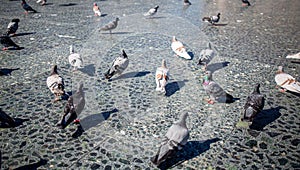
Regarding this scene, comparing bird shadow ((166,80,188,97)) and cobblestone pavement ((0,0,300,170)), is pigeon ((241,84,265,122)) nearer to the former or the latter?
cobblestone pavement ((0,0,300,170))

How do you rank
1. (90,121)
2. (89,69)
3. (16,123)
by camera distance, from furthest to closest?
(89,69) → (90,121) → (16,123)

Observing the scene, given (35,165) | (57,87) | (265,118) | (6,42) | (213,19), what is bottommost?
(265,118)

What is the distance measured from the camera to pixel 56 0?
53.4ft

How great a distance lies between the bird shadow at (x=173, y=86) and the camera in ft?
19.7

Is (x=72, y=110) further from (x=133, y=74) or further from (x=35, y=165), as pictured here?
(x=133, y=74)

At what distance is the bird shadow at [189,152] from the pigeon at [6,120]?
9.53 feet

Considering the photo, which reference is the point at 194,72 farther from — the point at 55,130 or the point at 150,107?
the point at 55,130

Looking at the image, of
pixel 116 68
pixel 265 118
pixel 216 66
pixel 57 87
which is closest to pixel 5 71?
pixel 57 87

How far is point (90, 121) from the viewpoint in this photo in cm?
496

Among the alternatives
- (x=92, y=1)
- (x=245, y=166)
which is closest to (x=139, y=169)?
(x=245, y=166)

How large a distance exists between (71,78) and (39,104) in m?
1.34

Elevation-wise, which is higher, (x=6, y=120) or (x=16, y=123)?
(x=6, y=120)

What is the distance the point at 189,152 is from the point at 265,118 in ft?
6.33

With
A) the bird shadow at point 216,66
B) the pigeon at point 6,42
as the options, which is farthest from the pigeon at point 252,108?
the pigeon at point 6,42
